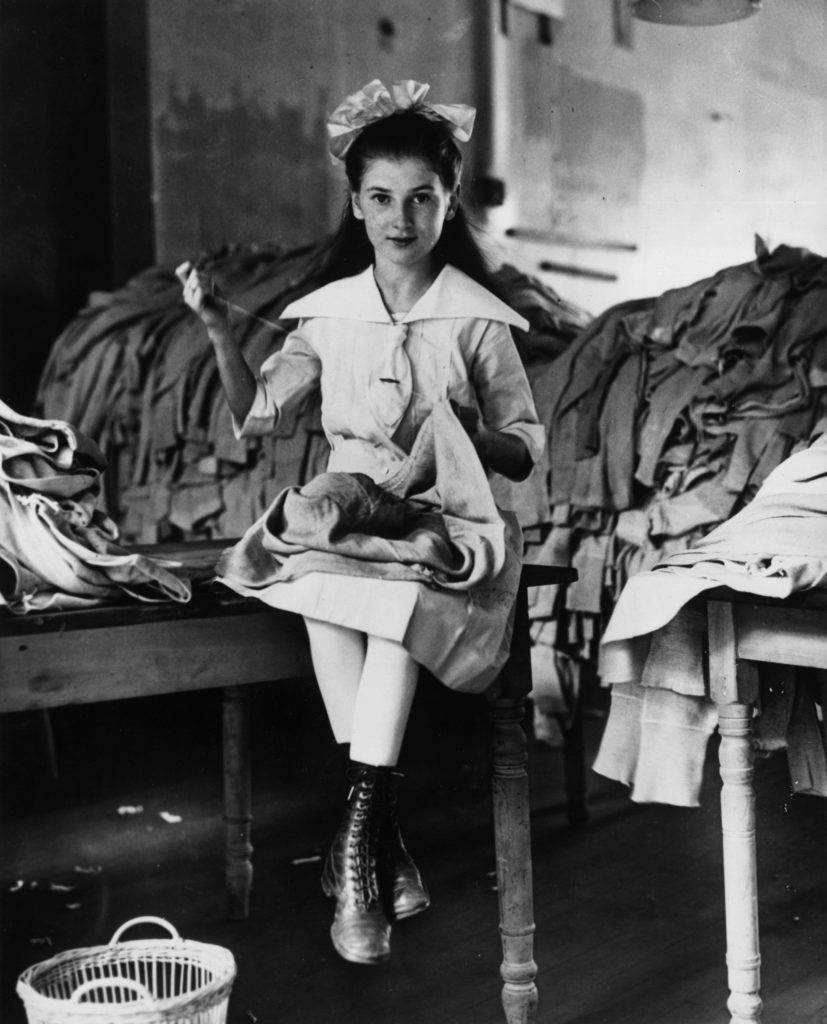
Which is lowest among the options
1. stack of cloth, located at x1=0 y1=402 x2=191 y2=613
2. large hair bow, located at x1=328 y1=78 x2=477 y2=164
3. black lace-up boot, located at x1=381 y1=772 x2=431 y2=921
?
black lace-up boot, located at x1=381 y1=772 x2=431 y2=921

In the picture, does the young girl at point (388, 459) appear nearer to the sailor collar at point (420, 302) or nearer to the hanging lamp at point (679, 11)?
the sailor collar at point (420, 302)

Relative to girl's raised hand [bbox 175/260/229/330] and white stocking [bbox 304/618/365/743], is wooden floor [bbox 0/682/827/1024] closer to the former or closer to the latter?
white stocking [bbox 304/618/365/743]

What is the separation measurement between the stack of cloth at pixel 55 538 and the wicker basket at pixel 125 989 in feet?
1.63

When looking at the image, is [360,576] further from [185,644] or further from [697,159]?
[697,159]

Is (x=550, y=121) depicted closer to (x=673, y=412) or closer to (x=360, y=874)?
(x=673, y=412)

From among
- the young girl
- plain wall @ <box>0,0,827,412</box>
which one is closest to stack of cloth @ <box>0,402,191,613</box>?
the young girl

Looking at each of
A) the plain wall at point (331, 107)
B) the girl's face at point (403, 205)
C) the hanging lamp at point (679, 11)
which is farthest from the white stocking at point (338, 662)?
the hanging lamp at point (679, 11)

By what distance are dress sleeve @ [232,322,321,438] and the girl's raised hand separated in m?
Result: 0.20

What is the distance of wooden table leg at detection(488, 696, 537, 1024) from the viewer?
90.3 inches

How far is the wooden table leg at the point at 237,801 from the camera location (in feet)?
9.42

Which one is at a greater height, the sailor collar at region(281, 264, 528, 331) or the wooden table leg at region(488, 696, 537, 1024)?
the sailor collar at region(281, 264, 528, 331)

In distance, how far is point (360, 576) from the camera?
2.13m

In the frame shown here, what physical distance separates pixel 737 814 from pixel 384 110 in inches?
51.7

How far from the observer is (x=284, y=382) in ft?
8.05
